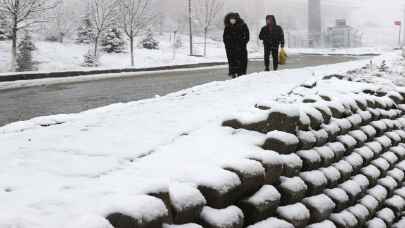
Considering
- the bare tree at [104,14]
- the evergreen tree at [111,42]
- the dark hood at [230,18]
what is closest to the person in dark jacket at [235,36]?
the dark hood at [230,18]

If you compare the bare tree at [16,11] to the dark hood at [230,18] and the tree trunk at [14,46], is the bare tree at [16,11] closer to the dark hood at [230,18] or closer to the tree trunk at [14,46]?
the tree trunk at [14,46]

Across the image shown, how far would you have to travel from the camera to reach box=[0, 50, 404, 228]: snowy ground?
8.96 ft

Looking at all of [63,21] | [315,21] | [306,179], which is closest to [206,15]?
[63,21]

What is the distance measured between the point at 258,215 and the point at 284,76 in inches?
315


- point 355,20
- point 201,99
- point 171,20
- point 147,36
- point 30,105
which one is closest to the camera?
point 201,99

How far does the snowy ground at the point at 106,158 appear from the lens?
2.73 metres

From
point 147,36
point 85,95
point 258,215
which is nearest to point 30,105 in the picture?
point 85,95

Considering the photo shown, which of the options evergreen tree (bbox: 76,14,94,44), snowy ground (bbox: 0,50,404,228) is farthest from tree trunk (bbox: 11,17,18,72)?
snowy ground (bbox: 0,50,404,228)

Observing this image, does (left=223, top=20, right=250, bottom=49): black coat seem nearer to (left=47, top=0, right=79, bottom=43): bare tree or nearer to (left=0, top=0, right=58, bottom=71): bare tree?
(left=0, top=0, right=58, bottom=71): bare tree

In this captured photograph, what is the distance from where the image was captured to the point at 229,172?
135 inches

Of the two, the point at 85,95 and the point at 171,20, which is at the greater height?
the point at 171,20

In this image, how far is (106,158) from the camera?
3949 mm

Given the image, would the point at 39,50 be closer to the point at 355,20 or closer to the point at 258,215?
the point at 258,215

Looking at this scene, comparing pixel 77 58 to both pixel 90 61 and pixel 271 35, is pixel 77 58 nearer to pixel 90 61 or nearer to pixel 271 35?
pixel 90 61
